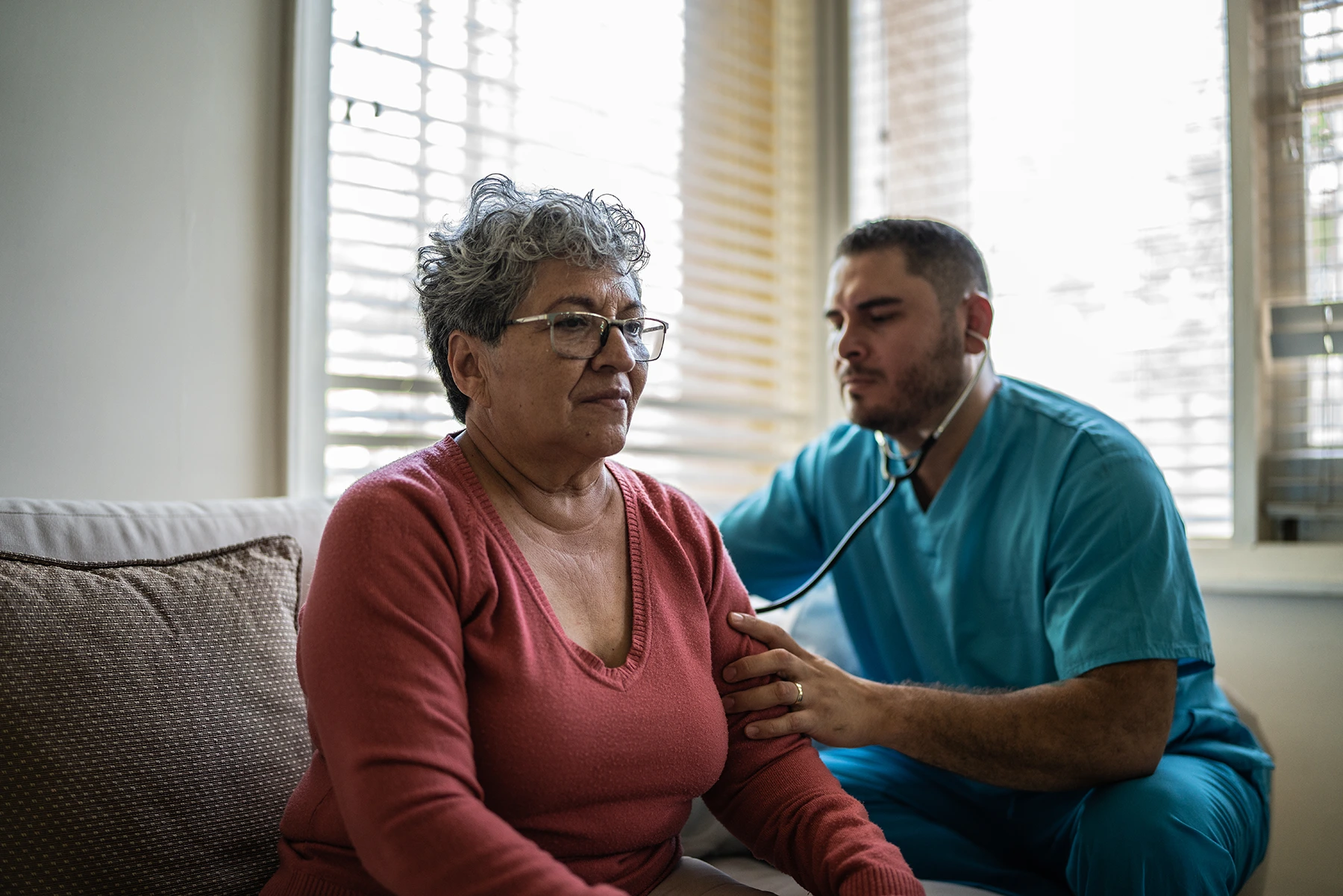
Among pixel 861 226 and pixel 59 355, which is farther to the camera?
pixel 861 226

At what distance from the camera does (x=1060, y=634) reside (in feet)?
4.49

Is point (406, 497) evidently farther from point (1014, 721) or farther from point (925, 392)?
point (925, 392)

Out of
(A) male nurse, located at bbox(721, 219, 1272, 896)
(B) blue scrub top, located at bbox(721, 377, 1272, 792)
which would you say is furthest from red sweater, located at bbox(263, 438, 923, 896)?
(B) blue scrub top, located at bbox(721, 377, 1272, 792)

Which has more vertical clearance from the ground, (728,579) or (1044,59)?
(1044,59)

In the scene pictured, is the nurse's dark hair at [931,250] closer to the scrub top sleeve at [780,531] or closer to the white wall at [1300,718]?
the scrub top sleeve at [780,531]

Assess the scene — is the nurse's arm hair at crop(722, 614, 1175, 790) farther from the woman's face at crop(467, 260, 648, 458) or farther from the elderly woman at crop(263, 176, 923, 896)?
the woman's face at crop(467, 260, 648, 458)

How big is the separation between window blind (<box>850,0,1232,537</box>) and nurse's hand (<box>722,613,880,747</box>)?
113 centimetres

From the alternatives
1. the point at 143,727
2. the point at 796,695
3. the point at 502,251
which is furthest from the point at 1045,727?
the point at 143,727

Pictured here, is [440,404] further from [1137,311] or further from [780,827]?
[1137,311]

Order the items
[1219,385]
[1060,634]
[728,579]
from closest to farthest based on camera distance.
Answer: [728,579] → [1060,634] → [1219,385]

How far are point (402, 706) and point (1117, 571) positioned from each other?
0.94 meters

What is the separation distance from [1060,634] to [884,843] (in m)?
0.45

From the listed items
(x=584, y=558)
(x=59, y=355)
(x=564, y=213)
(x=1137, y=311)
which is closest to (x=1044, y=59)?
(x=1137, y=311)

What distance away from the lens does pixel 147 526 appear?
127 cm
